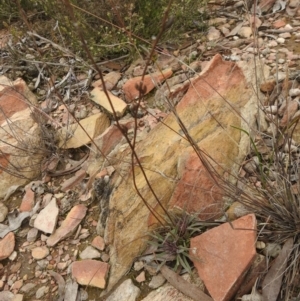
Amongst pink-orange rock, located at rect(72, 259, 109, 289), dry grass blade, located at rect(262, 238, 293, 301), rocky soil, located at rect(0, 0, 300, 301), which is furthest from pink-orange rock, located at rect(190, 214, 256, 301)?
pink-orange rock, located at rect(72, 259, 109, 289)

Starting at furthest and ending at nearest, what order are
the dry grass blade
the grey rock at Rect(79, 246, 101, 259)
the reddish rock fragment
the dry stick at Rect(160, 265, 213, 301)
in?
the reddish rock fragment → the grey rock at Rect(79, 246, 101, 259) → the dry stick at Rect(160, 265, 213, 301) → the dry grass blade

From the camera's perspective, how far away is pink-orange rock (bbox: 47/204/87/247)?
2475mm

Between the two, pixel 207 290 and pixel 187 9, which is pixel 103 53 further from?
pixel 207 290

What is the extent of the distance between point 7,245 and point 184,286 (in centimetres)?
109

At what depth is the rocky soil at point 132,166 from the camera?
6.81 feet

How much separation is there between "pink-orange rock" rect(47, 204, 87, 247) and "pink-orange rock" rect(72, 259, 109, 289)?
8.7 inches

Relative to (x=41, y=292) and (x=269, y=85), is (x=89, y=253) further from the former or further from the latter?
(x=269, y=85)

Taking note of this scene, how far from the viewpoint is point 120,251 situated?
2.24 metres

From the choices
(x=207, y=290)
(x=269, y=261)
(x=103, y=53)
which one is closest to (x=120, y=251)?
(x=207, y=290)

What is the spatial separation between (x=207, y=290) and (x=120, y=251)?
1.62ft

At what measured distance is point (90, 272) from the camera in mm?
2248

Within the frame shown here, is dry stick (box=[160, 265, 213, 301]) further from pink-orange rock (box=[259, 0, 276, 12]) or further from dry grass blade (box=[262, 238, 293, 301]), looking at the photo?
pink-orange rock (box=[259, 0, 276, 12])

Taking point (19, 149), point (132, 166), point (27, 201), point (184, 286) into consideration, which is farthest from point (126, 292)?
point (19, 149)

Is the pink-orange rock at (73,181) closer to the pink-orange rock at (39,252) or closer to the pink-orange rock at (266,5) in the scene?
the pink-orange rock at (39,252)
